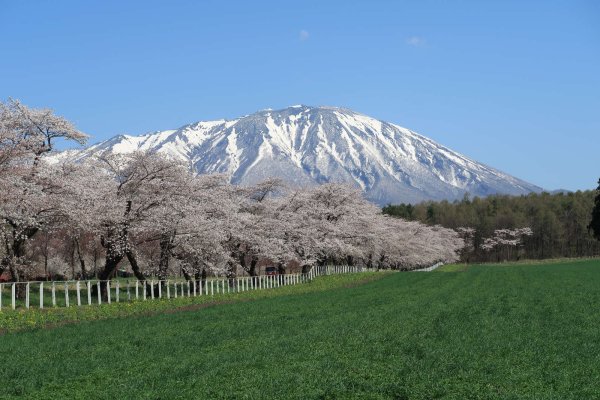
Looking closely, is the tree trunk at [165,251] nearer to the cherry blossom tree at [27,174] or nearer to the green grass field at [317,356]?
the cherry blossom tree at [27,174]

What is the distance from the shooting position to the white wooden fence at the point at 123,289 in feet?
114

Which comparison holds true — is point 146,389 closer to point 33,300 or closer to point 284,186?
point 33,300

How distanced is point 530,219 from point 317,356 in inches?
6131

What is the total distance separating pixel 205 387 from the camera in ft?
40.1

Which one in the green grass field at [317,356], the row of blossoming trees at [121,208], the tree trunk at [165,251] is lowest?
the green grass field at [317,356]

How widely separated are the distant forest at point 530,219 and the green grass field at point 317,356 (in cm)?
13594

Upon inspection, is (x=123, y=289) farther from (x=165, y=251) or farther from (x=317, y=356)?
(x=317, y=356)

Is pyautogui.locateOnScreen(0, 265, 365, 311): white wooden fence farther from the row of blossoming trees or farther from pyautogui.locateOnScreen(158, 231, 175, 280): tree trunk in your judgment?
the row of blossoming trees

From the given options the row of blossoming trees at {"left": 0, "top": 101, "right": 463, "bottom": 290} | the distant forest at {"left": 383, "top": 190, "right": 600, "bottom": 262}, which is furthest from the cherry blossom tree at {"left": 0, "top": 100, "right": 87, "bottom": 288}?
the distant forest at {"left": 383, "top": 190, "right": 600, "bottom": 262}

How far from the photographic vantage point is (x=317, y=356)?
50.8 ft

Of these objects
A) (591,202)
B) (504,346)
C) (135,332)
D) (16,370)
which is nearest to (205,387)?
(16,370)

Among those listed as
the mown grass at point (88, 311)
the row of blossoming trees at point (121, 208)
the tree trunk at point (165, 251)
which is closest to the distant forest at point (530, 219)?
the row of blossoming trees at point (121, 208)

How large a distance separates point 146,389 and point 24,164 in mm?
28224

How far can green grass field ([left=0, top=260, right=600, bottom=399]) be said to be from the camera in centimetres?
1205
